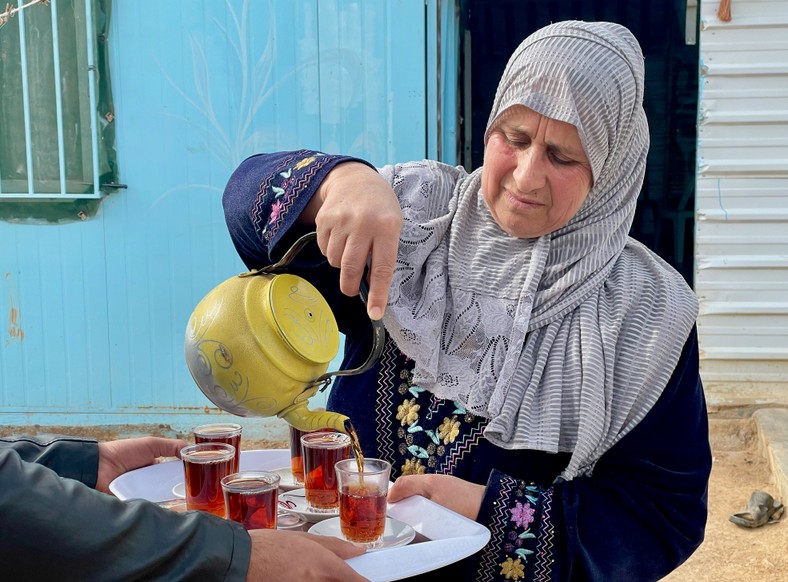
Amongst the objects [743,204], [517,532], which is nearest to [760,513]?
[743,204]

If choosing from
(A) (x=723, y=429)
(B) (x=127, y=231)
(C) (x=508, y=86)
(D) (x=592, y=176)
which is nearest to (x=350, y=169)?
(C) (x=508, y=86)

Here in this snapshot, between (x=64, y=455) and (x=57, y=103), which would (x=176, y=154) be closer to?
(x=57, y=103)

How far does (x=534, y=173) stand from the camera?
176 cm

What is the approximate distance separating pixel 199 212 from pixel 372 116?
119cm

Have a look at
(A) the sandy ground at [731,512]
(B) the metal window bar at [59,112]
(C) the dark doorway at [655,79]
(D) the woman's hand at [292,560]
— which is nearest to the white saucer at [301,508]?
(D) the woman's hand at [292,560]

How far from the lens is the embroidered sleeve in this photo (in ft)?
5.40

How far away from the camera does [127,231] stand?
511 centimetres

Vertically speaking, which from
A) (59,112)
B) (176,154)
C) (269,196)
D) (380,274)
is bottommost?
(380,274)

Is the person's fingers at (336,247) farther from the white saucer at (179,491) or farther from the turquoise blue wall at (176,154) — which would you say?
the turquoise blue wall at (176,154)

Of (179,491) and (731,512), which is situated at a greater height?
(179,491)

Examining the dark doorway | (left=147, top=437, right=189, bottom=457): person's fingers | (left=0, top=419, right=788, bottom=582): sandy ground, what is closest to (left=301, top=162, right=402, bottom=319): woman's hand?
(left=147, top=437, right=189, bottom=457): person's fingers

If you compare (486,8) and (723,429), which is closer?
(723,429)

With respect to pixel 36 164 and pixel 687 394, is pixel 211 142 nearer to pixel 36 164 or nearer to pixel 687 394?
pixel 36 164

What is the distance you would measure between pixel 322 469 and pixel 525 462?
43 centimetres
